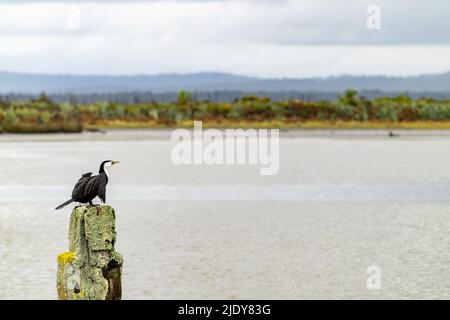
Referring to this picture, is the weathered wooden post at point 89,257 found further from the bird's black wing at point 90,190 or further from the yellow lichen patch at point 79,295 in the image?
the bird's black wing at point 90,190

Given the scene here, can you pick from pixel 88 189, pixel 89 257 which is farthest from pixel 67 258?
pixel 88 189

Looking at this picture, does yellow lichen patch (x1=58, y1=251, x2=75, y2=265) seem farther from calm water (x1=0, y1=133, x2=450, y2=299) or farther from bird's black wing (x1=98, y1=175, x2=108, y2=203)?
calm water (x1=0, y1=133, x2=450, y2=299)

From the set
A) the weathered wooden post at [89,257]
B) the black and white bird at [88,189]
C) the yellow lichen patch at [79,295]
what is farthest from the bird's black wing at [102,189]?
the yellow lichen patch at [79,295]

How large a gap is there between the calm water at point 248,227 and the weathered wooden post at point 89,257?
4.12 m

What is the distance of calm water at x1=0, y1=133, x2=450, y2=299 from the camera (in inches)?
663

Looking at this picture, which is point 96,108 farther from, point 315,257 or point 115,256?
point 115,256

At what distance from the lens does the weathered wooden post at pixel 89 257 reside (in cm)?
1141

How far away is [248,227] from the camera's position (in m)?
24.1

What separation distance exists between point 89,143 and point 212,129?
21.5 metres

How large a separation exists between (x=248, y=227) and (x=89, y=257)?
41.8 ft

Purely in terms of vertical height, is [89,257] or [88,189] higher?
[88,189]

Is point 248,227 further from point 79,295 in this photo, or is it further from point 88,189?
point 79,295

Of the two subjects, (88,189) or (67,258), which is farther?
(88,189)
